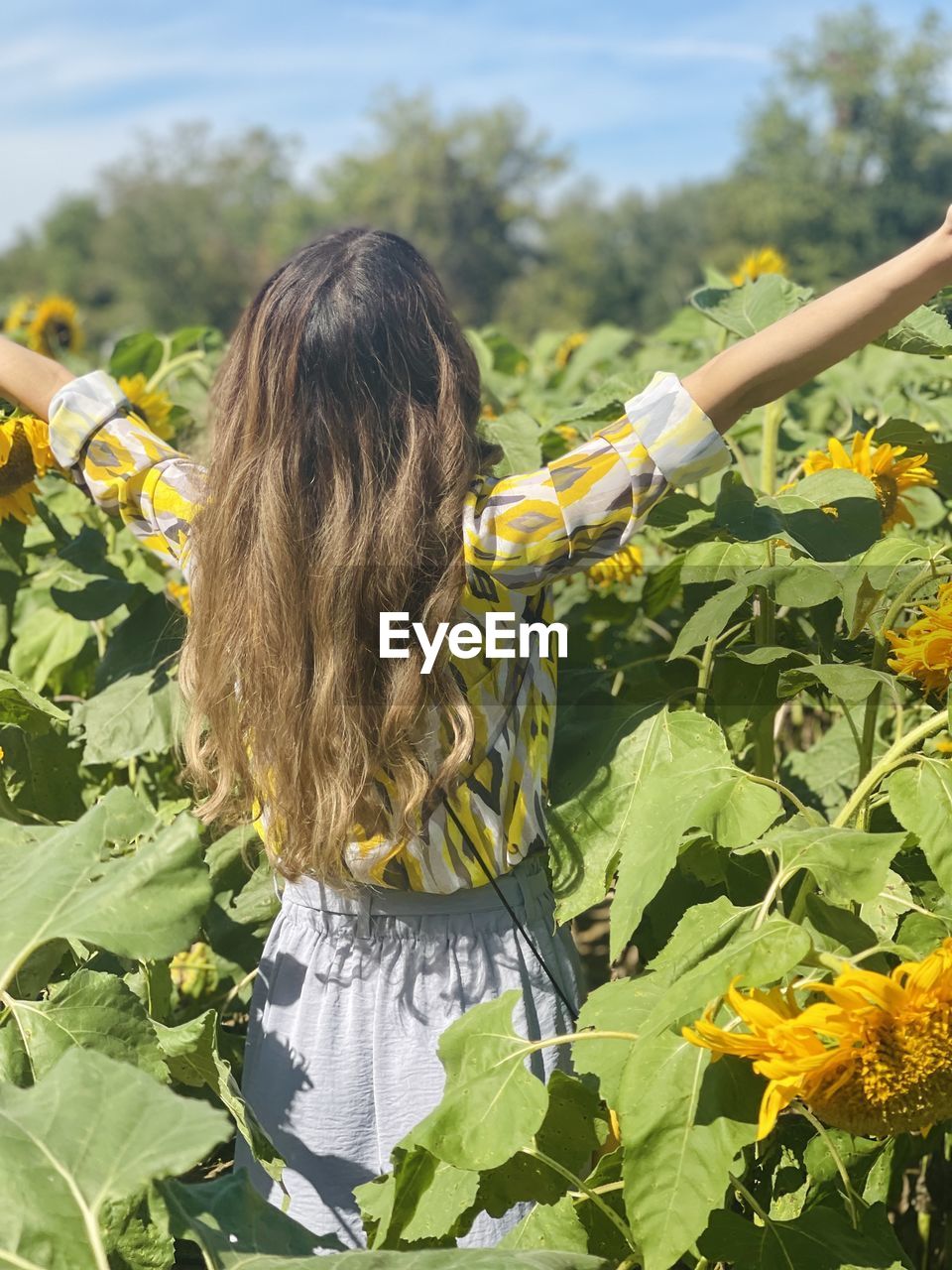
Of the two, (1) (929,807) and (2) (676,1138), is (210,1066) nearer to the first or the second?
(2) (676,1138)

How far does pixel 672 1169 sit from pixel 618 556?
3.79ft

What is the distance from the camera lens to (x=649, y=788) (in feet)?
3.63

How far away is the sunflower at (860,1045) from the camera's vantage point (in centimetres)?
87

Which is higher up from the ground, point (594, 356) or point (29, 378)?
point (29, 378)

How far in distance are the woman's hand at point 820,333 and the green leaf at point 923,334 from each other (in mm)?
132

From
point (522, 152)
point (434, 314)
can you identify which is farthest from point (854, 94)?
point (434, 314)

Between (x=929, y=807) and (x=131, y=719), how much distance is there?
0.97m

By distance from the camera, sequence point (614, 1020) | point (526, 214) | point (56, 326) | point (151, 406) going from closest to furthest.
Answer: point (614, 1020)
point (151, 406)
point (56, 326)
point (526, 214)

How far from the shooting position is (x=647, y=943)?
1417mm

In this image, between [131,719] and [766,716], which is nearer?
[766,716]

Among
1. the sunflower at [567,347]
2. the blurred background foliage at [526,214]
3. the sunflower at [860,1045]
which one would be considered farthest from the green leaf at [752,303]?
the blurred background foliage at [526,214]

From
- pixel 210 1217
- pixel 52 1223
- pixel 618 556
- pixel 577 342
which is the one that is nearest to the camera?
pixel 52 1223

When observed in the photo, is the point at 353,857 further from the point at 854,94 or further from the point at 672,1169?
the point at 854,94

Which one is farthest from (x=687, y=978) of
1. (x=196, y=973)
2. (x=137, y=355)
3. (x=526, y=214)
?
(x=526, y=214)
